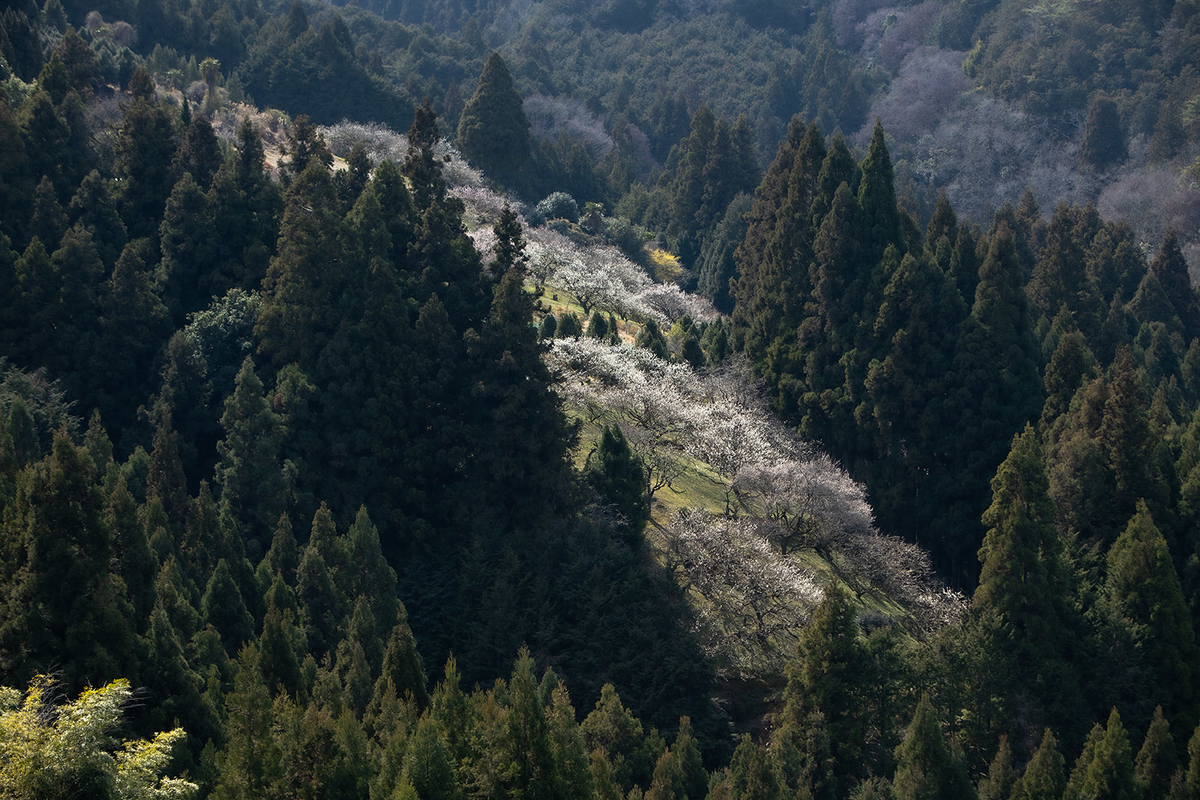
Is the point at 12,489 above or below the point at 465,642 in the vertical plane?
above

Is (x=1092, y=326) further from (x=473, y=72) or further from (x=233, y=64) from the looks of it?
(x=473, y=72)

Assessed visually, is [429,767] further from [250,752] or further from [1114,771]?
[1114,771]

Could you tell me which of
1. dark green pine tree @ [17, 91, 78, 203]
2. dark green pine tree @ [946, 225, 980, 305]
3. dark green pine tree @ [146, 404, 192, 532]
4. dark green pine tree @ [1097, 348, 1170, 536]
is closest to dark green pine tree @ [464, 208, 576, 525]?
dark green pine tree @ [146, 404, 192, 532]

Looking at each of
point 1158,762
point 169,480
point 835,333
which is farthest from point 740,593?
point 169,480

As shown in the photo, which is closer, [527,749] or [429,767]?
[429,767]

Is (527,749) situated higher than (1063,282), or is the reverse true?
(1063,282)

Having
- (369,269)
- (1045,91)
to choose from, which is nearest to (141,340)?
(369,269)

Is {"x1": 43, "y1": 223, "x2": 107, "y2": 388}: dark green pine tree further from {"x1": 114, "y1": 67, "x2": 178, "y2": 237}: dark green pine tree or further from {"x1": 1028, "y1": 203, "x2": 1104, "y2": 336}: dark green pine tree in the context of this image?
{"x1": 1028, "y1": 203, "x2": 1104, "y2": 336}: dark green pine tree
